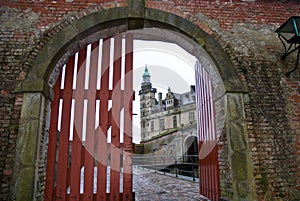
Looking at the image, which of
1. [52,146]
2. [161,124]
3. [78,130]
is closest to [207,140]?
[78,130]

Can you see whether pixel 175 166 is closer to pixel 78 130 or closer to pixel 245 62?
pixel 78 130

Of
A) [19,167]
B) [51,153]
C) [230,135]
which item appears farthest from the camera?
[51,153]

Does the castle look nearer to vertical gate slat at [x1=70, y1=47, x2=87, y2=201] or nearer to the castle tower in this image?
the castle tower

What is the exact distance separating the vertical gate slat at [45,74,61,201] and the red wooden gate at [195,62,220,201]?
10.6 ft

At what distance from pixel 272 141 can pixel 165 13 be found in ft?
10.0

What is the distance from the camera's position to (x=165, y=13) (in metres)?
4.36

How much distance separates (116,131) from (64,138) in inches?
40.1

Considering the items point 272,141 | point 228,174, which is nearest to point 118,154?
point 228,174

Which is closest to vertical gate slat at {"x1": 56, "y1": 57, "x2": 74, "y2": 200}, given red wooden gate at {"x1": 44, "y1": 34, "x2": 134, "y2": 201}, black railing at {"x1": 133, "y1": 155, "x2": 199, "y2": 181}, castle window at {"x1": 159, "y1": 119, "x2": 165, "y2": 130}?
red wooden gate at {"x1": 44, "y1": 34, "x2": 134, "y2": 201}

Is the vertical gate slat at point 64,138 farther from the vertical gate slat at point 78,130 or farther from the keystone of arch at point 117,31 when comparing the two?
the keystone of arch at point 117,31

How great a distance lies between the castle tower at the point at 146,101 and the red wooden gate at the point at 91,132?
42.7m

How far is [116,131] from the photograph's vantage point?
4598 millimetres

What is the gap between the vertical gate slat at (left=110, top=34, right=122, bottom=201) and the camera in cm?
437

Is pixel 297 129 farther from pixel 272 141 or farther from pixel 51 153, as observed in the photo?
pixel 51 153
